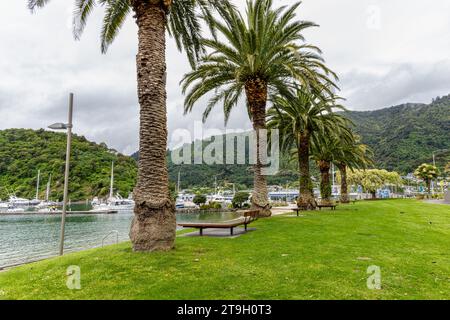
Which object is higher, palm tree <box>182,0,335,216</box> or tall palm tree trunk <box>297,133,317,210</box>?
palm tree <box>182,0,335,216</box>

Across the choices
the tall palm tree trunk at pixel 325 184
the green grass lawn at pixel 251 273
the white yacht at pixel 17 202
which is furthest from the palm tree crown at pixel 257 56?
the white yacht at pixel 17 202

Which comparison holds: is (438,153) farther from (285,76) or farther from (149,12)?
(149,12)

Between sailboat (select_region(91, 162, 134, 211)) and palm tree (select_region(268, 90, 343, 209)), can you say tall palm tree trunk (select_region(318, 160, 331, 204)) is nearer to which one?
palm tree (select_region(268, 90, 343, 209))

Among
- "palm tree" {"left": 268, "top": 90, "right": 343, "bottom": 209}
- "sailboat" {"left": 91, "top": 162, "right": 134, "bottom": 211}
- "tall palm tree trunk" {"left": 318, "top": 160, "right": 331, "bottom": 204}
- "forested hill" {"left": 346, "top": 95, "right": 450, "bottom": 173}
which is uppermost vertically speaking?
"forested hill" {"left": 346, "top": 95, "right": 450, "bottom": 173}

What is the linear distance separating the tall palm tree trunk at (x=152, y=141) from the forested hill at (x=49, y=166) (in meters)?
71.4

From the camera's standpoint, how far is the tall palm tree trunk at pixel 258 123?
663 inches

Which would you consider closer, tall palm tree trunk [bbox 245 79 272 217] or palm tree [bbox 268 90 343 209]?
tall palm tree trunk [bbox 245 79 272 217]

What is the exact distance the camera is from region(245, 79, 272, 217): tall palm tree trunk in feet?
55.3

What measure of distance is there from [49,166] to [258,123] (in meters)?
68.3

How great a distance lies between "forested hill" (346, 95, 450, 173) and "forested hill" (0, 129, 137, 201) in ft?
215

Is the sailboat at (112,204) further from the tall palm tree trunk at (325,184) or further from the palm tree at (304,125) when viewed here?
the palm tree at (304,125)

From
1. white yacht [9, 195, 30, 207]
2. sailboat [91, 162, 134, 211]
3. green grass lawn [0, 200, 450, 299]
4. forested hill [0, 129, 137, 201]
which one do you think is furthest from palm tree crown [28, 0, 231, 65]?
white yacht [9, 195, 30, 207]

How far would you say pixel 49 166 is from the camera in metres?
70.2
